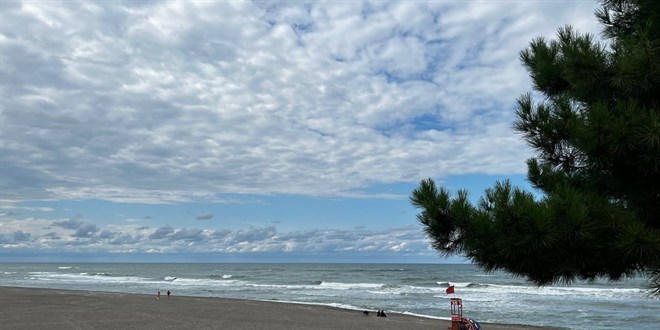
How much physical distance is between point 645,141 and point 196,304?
89.2 feet

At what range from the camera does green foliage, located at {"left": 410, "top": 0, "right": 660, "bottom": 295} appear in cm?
494

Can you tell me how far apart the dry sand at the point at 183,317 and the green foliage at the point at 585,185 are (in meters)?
15.0

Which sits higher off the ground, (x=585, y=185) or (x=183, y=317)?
(x=585, y=185)

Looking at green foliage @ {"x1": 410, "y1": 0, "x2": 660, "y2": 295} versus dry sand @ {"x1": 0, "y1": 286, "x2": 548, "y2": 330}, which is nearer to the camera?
green foliage @ {"x1": 410, "y1": 0, "x2": 660, "y2": 295}

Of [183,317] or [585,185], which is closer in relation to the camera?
[585,185]

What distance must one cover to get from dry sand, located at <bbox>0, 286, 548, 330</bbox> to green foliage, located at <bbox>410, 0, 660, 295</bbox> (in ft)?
49.2

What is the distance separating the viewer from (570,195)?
16.1ft

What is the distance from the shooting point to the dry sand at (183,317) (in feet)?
64.3

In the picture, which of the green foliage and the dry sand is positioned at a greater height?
the green foliage

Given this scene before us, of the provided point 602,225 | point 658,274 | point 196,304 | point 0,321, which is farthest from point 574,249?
point 196,304

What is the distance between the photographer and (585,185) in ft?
19.6

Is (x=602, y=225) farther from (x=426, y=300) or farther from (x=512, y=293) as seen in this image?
(x=512, y=293)

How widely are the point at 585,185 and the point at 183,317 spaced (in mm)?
20044

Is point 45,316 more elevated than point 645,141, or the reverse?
point 645,141
